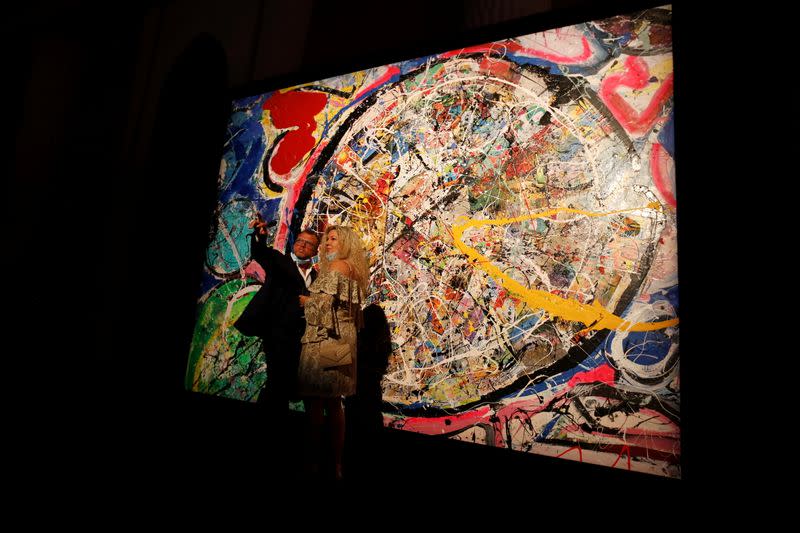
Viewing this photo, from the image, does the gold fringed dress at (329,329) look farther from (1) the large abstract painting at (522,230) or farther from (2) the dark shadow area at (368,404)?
(1) the large abstract painting at (522,230)

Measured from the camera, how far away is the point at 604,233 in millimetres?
1879

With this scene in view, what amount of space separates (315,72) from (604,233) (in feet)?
6.13

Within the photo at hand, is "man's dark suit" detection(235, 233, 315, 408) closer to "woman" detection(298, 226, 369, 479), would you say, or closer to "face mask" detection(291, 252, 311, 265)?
"face mask" detection(291, 252, 311, 265)

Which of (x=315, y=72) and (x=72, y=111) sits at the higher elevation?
(x=72, y=111)

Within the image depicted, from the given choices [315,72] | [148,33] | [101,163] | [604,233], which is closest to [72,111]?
[101,163]

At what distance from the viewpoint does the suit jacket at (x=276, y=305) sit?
247cm

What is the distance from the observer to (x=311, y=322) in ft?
7.25

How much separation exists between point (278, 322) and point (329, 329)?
0.47 m

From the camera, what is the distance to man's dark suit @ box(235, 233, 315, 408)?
2.42 metres

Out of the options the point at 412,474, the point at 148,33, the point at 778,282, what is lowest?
the point at 412,474

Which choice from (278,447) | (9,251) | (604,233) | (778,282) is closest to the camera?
(778,282)

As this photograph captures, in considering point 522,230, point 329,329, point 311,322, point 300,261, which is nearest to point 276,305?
point 300,261

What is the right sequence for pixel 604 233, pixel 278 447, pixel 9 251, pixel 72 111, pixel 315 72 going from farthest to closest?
1. pixel 72 111
2. pixel 9 251
3. pixel 315 72
4. pixel 278 447
5. pixel 604 233

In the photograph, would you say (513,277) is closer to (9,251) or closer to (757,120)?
(757,120)
